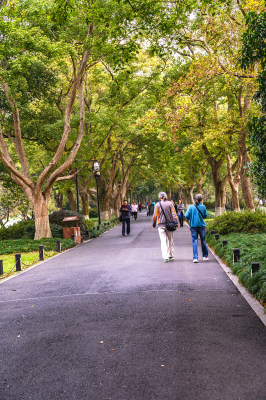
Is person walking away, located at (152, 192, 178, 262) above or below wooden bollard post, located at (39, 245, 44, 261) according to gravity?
above

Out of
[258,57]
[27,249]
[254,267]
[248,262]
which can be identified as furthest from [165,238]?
[27,249]

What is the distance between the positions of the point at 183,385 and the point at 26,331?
2.61m

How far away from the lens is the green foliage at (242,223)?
14836mm

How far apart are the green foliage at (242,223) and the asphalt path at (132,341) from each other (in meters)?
6.97

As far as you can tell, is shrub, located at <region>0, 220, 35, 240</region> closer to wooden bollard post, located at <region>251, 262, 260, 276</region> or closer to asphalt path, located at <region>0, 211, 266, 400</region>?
asphalt path, located at <region>0, 211, 266, 400</region>

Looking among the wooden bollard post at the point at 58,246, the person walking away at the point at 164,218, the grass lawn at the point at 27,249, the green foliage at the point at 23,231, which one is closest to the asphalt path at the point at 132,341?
the person walking away at the point at 164,218

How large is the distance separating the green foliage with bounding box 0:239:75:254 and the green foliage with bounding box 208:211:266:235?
21.2 feet

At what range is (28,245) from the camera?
1616 centimetres

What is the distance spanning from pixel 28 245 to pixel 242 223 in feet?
29.4

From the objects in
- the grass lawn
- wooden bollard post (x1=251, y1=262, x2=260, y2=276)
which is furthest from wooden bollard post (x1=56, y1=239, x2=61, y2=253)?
wooden bollard post (x1=251, y1=262, x2=260, y2=276)

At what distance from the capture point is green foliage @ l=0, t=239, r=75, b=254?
15.7 meters

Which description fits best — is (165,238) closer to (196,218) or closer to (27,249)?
(196,218)

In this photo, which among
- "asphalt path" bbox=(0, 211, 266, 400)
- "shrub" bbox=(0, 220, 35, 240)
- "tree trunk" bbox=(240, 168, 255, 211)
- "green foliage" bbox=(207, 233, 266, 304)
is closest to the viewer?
"asphalt path" bbox=(0, 211, 266, 400)

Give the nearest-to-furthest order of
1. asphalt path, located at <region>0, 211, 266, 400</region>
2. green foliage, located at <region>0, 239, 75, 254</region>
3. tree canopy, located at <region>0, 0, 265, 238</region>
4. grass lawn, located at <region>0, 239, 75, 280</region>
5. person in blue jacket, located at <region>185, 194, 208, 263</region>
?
asphalt path, located at <region>0, 211, 266, 400</region> → tree canopy, located at <region>0, 0, 265, 238</region> → person in blue jacket, located at <region>185, 194, 208, 263</region> → grass lawn, located at <region>0, 239, 75, 280</region> → green foliage, located at <region>0, 239, 75, 254</region>
